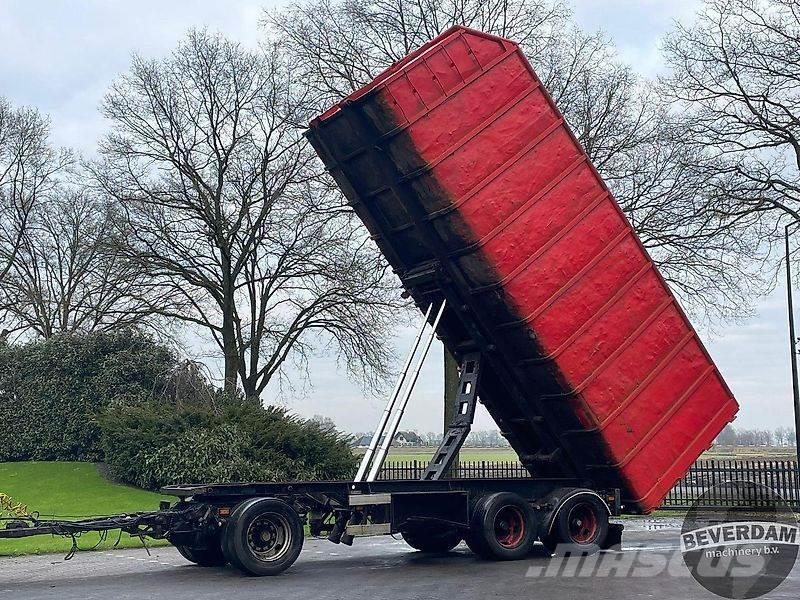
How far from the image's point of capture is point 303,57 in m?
25.7

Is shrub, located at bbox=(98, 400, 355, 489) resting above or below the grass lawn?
above

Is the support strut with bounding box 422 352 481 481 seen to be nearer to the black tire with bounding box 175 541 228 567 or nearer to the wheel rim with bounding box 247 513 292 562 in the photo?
the wheel rim with bounding box 247 513 292 562

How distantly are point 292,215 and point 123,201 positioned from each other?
5.07 metres

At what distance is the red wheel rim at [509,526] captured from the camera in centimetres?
1150

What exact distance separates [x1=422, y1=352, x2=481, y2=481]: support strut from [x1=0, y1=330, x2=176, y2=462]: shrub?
13.8 m

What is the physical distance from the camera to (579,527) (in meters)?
12.1

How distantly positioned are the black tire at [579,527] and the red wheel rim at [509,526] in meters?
0.38

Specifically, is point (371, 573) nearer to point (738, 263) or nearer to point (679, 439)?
point (679, 439)

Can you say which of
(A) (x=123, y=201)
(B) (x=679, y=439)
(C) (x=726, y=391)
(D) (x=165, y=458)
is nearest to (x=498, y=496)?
(B) (x=679, y=439)

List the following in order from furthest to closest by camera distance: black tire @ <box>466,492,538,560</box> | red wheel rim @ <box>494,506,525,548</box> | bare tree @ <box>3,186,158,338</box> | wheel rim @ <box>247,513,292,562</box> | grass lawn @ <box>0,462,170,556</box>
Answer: bare tree @ <box>3,186,158,338</box>, grass lawn @ <box>0,462,170,556</box>, red wheel rim @ <box>494,506,525,548</box>, black tire @ <box>466,492,538,560</box>, wheel rim @ <box>247,513,292,562</box>

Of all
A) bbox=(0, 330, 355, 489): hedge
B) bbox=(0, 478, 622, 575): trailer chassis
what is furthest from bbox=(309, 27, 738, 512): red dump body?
bbox=(0, 330, 355, 489): hedge

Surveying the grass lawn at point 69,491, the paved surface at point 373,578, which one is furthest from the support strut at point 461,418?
the grass lawn at point 69,491

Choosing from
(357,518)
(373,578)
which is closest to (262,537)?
(357,518)

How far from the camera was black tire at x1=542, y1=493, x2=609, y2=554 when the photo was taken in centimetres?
1175
